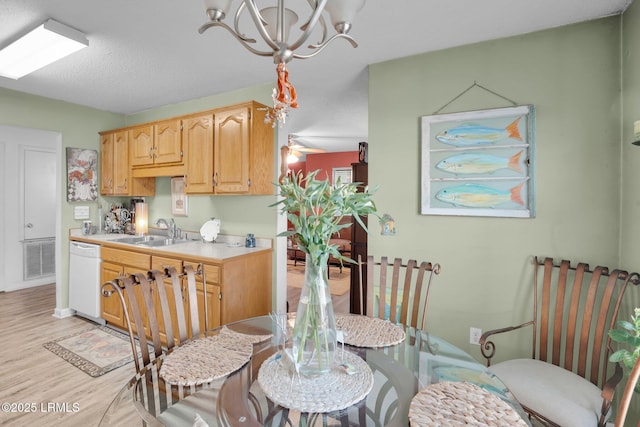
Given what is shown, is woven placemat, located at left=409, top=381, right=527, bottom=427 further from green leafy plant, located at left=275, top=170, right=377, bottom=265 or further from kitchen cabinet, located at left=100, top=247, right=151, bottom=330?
kitchen cabinet, located at left=100, top=247, right=151, bottom=330

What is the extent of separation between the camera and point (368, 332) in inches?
56.0

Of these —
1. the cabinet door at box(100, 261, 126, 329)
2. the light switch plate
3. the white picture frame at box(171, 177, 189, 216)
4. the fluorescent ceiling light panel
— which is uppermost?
the fluorescent ceiling light panel

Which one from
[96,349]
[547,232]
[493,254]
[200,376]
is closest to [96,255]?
[96,349]

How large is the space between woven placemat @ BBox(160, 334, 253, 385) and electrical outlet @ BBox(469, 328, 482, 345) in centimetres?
167

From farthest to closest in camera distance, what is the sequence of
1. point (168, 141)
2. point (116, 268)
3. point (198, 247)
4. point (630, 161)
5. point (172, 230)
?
point (172, 230) → point (168, 141) → point (116, 268) → point (198, 247) → point (630, 161)

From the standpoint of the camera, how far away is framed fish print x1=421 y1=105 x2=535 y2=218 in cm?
201

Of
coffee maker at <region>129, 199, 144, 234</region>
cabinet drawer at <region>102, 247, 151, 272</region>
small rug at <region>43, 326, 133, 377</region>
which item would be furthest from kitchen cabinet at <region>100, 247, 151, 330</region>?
coffee maker at <region>129, 199, 144, 234</region>

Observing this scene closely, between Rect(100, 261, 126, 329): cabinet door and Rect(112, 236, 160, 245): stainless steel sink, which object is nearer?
Rect(100, 261, 126, 329): cabinet door

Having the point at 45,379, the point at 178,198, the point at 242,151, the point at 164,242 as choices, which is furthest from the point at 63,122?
the point at 45,379

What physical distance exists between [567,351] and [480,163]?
125 cm

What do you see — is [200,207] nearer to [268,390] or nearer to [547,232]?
[268,390]

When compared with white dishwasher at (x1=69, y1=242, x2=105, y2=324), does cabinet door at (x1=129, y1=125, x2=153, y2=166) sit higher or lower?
higher

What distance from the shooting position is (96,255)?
3305 mm

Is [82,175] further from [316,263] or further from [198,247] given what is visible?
[316,263]
